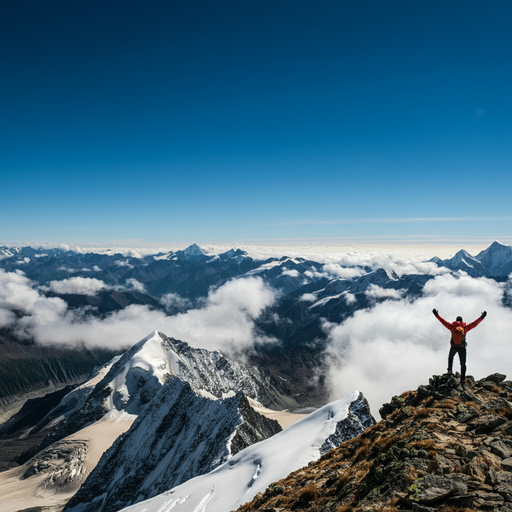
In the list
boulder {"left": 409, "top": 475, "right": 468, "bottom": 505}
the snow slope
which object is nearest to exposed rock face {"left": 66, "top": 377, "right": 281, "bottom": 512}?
the snow slope

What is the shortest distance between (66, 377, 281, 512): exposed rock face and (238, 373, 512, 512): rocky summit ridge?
5695cm

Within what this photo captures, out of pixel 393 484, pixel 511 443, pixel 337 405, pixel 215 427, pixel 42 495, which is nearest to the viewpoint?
pixel 393 484

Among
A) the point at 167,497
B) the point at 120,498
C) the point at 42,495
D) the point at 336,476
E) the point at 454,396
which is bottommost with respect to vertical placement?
the point at 42,495

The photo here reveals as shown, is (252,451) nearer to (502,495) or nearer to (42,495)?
(502,495)

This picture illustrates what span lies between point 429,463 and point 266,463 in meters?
37.2

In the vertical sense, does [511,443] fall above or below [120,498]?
above

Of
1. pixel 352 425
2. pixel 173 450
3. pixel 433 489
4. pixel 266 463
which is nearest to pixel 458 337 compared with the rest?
pixel 433 489

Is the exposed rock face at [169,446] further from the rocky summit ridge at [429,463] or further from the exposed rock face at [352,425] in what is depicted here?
the rocky summit ridge at [429,463]

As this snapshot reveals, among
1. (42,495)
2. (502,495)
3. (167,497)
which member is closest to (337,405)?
(167,497)

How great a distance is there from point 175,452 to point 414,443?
3622 inches

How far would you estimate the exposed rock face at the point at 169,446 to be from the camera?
75.6 metres

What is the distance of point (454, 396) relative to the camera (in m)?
22.4

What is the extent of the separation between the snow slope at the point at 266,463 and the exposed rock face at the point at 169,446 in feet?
66.0

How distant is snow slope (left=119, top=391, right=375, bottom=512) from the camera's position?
3812cm
